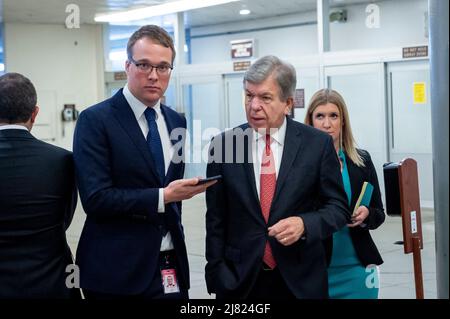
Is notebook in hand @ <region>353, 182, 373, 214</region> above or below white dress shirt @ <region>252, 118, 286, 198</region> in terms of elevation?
below

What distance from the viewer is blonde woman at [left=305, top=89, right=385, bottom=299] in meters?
3.53

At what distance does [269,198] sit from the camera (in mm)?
2773

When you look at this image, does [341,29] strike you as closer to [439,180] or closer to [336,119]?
[336,119]

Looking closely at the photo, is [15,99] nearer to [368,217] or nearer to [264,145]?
[264,145]

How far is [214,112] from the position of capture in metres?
15.5

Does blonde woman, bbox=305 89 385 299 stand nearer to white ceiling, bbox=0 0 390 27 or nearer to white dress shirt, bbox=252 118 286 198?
white dress shirt, bbox=252 118 286 198

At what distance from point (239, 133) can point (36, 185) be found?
2.94 ft

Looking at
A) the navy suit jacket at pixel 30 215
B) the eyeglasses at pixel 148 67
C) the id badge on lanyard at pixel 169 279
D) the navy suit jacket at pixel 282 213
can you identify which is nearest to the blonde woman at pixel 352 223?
the navy suit jacket at pixel 282 213

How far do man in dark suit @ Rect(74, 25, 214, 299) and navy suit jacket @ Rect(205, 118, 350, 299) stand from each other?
18 centimetres

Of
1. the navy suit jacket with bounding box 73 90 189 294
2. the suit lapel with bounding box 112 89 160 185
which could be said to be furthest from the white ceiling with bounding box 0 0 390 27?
the navy suit jacket with bounding box 73 90 189 294

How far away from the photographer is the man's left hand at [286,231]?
8.48 ft

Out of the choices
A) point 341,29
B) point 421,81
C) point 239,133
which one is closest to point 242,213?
point 239,133

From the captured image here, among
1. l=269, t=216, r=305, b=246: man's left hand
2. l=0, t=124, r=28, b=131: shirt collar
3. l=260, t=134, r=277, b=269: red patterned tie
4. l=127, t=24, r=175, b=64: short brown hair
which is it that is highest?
l=127, t=24, r=175, b=64: short brown hair

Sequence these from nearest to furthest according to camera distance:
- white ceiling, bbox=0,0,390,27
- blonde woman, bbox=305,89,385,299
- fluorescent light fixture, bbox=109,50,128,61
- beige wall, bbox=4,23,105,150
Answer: blonde woman, bbox=305,89,385,299
white ceiling, bbox=0,0,390,27
beige wall, bbox=4,23,105,150
fluorescent light fixture, bbox=109,50,128,61
